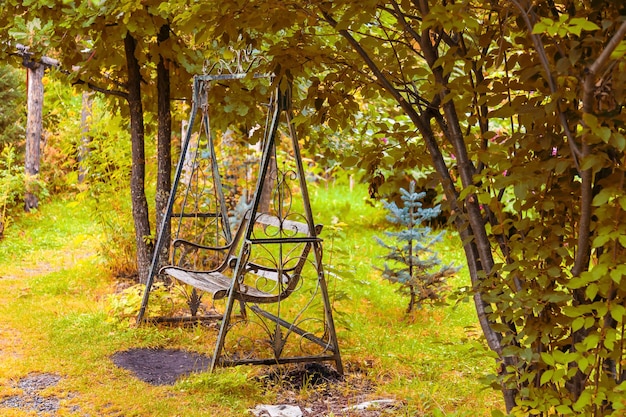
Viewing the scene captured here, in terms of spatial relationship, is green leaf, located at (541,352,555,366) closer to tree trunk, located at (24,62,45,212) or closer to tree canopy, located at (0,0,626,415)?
tree canopy, located at (0,0,626,415)

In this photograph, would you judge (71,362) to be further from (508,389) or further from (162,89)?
(508,389)

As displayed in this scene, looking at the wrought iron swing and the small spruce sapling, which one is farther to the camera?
the small spruce sapling

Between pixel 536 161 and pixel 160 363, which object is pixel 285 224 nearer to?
pixel 160 363

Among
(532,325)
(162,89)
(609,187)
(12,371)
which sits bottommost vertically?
(12,371)

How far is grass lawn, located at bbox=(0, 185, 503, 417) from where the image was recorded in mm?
4371

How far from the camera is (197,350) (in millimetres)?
5559

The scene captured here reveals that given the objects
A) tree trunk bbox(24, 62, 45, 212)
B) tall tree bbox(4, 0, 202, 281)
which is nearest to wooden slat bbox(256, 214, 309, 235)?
tall tree bbox(4, 0, 202, 281)

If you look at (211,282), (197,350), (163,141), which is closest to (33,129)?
(163,141)

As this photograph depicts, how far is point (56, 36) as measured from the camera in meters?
5.94

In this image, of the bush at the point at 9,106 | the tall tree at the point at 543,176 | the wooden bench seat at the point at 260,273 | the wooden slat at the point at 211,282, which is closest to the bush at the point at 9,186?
the bush at the point at 9,106

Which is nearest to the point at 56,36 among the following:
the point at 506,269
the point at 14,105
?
the point at 506,269

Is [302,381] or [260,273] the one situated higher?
[260,273]

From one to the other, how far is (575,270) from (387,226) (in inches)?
330

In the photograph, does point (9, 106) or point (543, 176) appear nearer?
point (543, 176)
